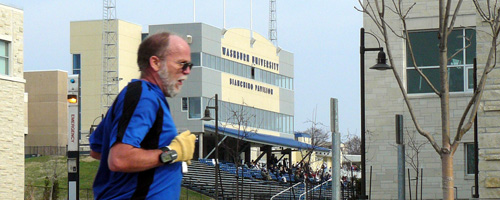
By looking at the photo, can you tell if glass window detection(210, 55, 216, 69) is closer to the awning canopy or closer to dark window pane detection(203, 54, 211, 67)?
dark window pane detection(203, 54, 211, 67)

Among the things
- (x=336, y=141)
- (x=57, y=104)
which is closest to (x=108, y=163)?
(x=336, y=141)

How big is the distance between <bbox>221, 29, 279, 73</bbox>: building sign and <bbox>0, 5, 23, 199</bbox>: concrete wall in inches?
1163

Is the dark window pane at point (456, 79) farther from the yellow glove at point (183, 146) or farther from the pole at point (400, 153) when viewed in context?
the yellow glove at point (183, 146)

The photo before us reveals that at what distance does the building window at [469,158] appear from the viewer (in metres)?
31.2

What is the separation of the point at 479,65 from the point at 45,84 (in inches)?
3263

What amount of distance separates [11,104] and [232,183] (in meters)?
16.4

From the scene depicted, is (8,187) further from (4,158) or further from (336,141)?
(336,141)

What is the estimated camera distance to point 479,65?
63.9 ft

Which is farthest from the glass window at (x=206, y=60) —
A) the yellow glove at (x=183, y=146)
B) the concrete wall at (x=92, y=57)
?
the yellow glove at (x=183, y=146)

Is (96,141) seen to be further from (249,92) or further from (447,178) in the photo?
(249,92)

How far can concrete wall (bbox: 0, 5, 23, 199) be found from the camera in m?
49.5

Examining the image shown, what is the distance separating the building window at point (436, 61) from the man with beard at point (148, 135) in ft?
88.3

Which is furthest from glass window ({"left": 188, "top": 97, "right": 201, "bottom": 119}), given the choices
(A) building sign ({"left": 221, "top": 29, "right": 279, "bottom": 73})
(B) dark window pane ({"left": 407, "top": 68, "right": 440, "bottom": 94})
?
(B) dark window pane ({"left": 407, "top": 68, "right": 440, "bottom": 94})

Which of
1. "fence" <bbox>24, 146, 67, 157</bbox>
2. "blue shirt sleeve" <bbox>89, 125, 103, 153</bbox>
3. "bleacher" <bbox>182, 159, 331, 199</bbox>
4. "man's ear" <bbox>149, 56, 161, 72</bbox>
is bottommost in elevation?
"bleacher" <bbox>182, 159, 331, 199</bbox>
